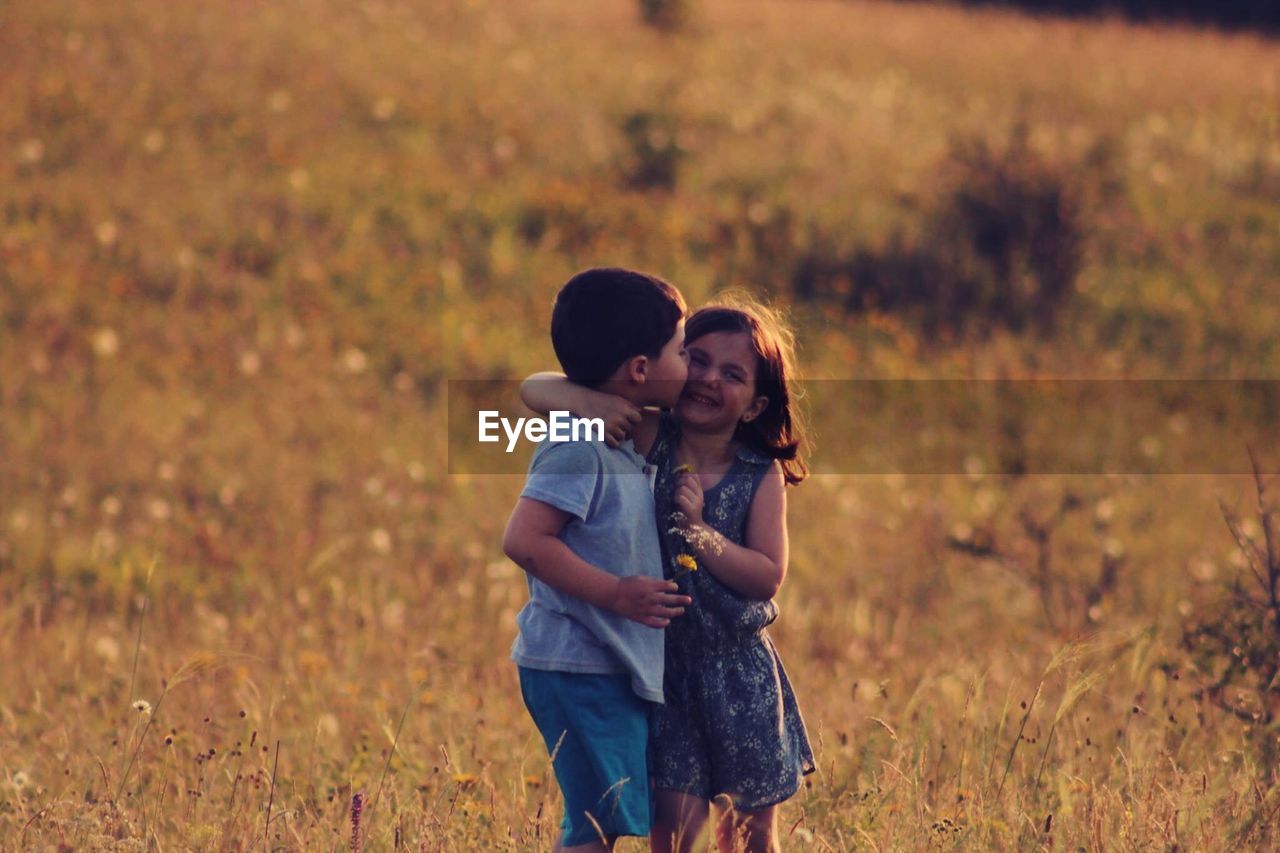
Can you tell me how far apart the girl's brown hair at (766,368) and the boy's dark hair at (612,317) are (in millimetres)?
194

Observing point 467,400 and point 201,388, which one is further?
point 467,400

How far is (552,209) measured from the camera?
1079cm

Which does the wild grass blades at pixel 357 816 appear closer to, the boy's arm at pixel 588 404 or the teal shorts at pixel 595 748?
the teal shorts at pixel 595 748

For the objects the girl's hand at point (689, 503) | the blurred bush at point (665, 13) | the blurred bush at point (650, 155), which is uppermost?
the blurred bush at point (665, 13)

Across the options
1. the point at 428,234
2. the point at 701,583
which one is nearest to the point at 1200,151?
the point at 428,234

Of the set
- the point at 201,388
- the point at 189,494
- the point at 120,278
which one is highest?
the point at 120,278

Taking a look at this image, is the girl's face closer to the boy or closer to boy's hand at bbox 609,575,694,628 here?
the boy

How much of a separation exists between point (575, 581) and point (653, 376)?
411mm

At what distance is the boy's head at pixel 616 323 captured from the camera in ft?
8.57

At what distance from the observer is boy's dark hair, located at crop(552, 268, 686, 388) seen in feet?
8.57

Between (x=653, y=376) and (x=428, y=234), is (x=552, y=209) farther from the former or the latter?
(x=653, y=376)

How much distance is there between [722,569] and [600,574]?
0.25m

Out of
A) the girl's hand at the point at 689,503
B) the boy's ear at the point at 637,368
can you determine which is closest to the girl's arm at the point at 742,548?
the girl's hand at the point at 689,503

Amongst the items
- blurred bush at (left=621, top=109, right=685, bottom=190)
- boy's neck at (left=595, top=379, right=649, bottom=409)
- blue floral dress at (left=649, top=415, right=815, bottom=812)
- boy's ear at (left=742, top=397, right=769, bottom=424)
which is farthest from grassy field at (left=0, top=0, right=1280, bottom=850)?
boy's neck at (left=595, top=379, right=649, bottom=409)
